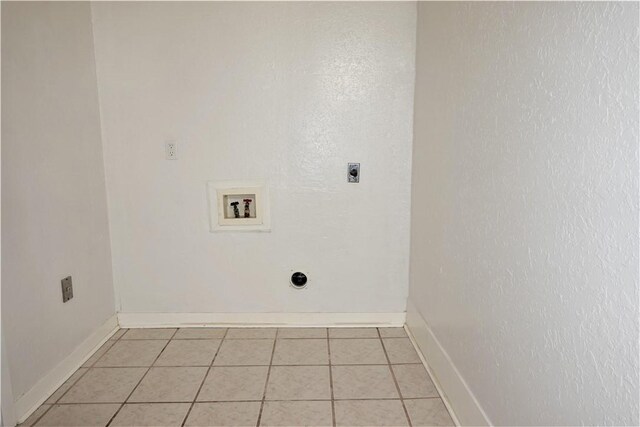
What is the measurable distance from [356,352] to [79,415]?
1.20 m

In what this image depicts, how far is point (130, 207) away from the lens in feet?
6.85

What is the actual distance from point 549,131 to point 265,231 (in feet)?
5.07

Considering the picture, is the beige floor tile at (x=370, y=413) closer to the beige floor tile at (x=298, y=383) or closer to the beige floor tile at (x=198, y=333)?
the beige floor tile at (x=298, y=383)

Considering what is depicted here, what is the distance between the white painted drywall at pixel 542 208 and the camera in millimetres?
654

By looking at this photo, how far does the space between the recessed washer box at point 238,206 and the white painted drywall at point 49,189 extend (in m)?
0.60

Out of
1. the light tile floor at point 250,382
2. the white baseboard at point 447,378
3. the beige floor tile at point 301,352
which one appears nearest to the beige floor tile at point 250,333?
the light tile floor at point 250,382

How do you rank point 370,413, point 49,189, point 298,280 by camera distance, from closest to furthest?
point 370,413 < point 49,189 < point 298,280

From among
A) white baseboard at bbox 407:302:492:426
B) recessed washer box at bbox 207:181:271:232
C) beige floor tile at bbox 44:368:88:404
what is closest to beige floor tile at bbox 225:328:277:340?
recessed washer box at bbox 207:181:271:232

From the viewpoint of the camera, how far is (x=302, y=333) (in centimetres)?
209

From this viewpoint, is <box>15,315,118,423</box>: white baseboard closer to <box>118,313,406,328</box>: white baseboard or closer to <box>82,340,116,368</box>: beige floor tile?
<box>82,340,116,368</box>: beige floor tile

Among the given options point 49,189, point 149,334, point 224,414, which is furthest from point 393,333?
point 49,189

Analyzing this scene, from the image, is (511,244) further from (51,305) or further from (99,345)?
(99,345)

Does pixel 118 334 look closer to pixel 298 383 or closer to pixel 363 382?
pixel 298 383

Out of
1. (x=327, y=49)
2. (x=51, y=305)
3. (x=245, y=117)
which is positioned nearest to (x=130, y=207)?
(x=51, y=305)
